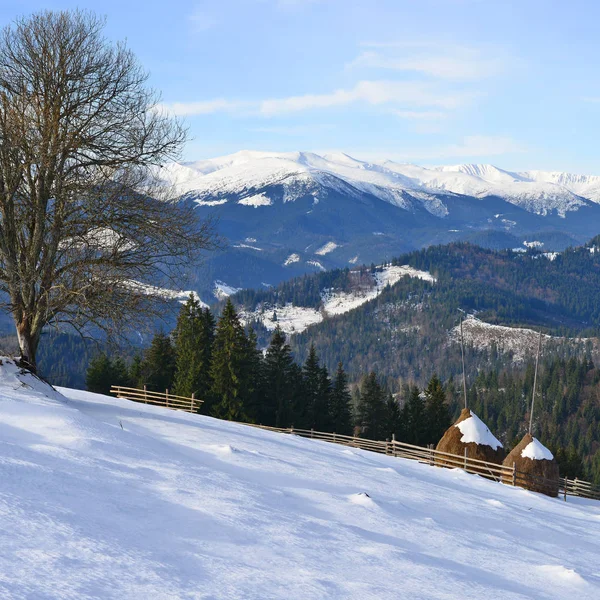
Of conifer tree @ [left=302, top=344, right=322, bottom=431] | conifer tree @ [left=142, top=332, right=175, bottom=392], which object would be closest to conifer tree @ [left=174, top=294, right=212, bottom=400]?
conifer tree @ [left=142, top=332, right=175, bottom=392]

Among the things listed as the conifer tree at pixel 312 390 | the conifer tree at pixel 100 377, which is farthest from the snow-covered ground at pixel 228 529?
the conifer tree at pixel 312 390

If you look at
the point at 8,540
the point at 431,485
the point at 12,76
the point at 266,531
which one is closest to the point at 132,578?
the point at 8,540

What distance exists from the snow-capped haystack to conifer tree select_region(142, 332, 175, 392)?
26.6m

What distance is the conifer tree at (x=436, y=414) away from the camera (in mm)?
61438

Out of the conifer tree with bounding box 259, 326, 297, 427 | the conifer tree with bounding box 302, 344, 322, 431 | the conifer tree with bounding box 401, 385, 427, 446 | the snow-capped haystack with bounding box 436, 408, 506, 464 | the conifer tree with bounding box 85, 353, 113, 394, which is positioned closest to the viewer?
the snow-capped haystack with bounding box 436, 408, 506, 464

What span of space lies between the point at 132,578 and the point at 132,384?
50.0 meters

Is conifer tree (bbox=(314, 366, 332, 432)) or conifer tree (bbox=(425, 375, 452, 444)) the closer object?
conifer tree (bbox=(314, 366, 332, 432))

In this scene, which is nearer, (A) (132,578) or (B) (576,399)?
(A) (132,578)

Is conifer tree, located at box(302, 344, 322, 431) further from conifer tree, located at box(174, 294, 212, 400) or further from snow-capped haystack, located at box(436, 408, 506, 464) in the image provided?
snow-capped haystack, located at box(436, 408, 506, 464)

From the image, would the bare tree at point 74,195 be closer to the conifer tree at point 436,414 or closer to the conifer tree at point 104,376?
the conifer tree at point 104,376

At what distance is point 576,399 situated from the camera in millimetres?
173250

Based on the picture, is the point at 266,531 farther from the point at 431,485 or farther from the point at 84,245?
the point at 84,245

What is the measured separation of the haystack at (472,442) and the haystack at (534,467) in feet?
4.63

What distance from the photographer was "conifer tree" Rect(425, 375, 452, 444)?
61.4m
